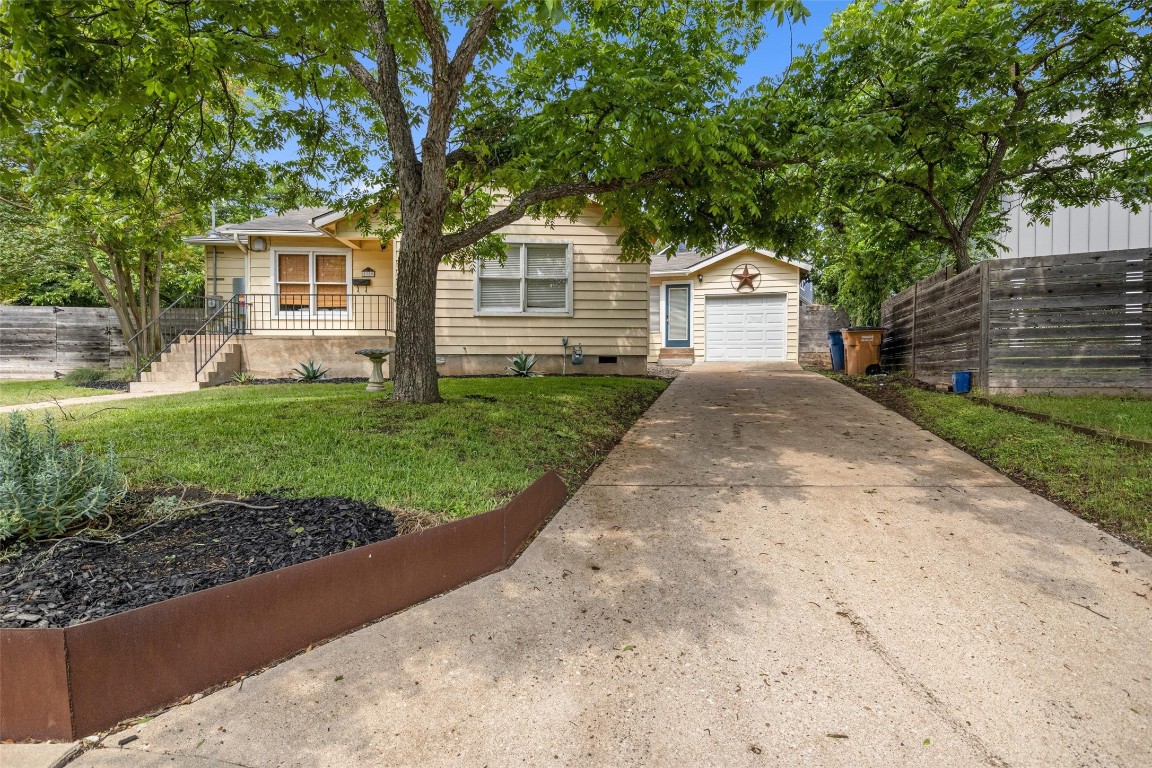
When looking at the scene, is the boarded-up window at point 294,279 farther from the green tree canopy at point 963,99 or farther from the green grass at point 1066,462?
the green grass at point 1066,462

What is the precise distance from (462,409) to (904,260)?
36.0ft

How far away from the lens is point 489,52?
23.7 ft

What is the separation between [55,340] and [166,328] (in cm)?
211

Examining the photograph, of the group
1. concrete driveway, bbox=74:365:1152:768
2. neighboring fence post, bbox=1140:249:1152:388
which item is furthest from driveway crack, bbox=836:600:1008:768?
neighboring fence post, bbox=1140:249:1152:388

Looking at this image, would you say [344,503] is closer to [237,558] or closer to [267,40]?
[237,558]

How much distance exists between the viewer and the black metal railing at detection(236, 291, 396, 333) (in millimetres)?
12555

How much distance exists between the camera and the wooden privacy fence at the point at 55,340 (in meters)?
13.1

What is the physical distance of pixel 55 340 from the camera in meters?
13.2

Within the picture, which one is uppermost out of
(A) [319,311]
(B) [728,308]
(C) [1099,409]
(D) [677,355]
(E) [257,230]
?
(E) [257,230]

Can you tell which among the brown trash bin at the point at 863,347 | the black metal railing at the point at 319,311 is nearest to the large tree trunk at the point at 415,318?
the black metal railing at the point at 319,311

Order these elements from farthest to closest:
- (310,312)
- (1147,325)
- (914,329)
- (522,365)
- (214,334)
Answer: (310,312) < (214,334) < (522,365) < (914,329) < (1147,325)

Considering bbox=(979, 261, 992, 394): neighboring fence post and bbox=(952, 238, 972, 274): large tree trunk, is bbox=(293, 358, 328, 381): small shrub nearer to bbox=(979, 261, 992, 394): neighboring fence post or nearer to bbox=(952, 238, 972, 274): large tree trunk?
bbox=(979, 261, 992, 394): neighboring fence post

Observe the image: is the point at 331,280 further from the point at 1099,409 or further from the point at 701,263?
the point at 1099,409

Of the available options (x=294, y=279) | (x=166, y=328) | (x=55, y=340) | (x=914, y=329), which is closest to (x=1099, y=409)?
(x=914, y=329)
